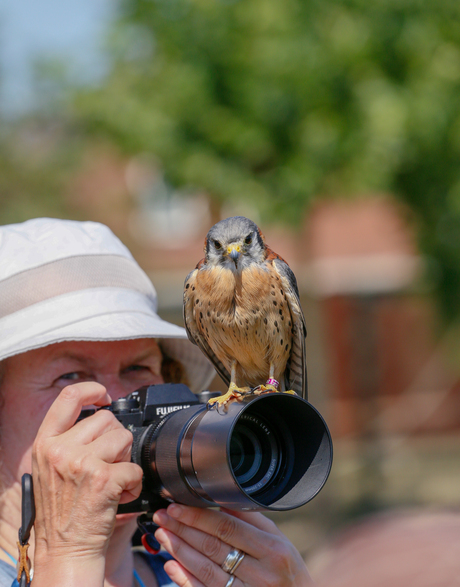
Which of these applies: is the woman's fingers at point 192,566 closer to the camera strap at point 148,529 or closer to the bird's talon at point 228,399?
the camera strap at point 148,529

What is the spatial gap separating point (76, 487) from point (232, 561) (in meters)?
0.58

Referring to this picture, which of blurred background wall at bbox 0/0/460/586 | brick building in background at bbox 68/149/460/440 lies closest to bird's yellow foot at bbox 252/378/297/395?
blurred background wall at bbox 0/0/460/586

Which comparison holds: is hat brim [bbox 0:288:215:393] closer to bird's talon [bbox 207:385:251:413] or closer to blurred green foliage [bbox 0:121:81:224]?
bird's talon [bbox 207:385:251:413]

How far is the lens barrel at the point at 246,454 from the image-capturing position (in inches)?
68.4

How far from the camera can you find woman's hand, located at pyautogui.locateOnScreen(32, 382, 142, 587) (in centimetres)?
184

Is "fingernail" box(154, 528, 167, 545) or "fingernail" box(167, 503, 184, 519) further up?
"fingernail" box(167, 503, 184, 519)

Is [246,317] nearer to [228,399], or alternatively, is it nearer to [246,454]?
[228,399]

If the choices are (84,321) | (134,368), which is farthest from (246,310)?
(84,321)

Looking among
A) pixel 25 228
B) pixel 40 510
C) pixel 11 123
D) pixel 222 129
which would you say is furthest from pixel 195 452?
pixel 11 123

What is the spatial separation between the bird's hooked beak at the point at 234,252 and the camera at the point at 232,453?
0.67m

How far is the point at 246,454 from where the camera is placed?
6.37 feet

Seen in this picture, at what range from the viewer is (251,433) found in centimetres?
198

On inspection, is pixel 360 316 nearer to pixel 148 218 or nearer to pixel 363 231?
pixel 363 231

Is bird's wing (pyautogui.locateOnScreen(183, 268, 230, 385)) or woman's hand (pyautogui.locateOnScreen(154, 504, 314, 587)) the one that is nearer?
woman's hand (pyautogui.locateOnScreen(154, 504, 314, 587))
